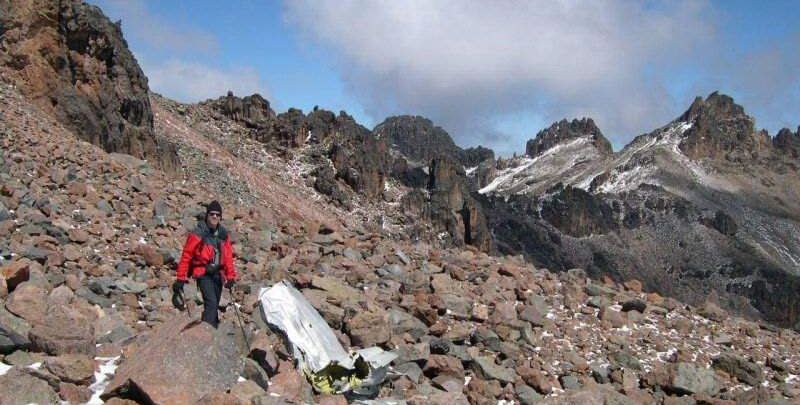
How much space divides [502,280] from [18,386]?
37.8ft

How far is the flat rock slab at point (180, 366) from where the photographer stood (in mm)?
7363

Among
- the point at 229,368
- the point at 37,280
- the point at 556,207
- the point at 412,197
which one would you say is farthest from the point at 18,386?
the point at 556,207

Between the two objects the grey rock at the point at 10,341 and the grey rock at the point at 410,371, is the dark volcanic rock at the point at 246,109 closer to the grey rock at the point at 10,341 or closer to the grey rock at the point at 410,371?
the grey rock at the point at 410,371

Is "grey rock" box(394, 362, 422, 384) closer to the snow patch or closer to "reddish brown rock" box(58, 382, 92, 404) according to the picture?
the snow patch

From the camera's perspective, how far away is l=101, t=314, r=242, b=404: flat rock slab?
7.36 metres

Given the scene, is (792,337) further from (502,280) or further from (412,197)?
(412,197)

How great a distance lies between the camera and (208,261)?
9.00 m

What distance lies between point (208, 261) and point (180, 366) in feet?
5.84

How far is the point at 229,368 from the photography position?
8141 mm

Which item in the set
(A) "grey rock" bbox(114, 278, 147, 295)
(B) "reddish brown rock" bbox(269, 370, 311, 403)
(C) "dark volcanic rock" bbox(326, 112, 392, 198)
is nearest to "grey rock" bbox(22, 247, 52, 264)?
(A) "grey rock" bbox(114, 278, 147, 295)

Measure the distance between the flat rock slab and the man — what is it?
55 centimetres

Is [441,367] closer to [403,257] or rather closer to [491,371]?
[491,371]

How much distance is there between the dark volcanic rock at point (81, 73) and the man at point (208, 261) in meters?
18.3

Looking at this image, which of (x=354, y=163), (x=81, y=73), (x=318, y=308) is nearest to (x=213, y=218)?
(x=318, y=308)
